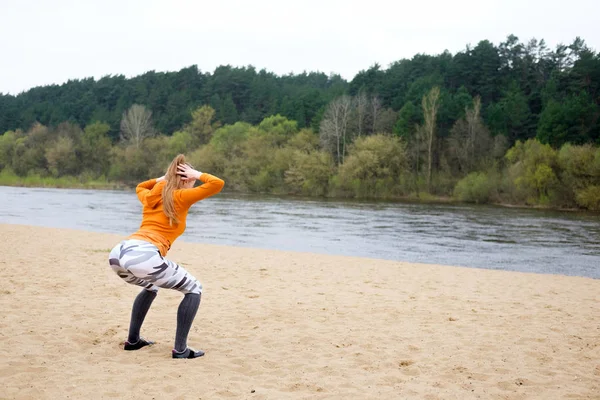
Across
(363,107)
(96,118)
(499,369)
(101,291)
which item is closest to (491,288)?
(499,369)

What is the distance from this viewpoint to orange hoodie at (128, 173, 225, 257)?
5.09m

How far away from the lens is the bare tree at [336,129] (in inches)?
3233

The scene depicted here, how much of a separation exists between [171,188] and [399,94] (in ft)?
308

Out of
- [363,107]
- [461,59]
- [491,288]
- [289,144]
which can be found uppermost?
[461,59]

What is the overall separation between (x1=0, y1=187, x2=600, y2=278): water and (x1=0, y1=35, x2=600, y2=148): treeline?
3622 centimetres

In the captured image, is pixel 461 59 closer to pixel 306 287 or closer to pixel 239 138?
pixel 239 138

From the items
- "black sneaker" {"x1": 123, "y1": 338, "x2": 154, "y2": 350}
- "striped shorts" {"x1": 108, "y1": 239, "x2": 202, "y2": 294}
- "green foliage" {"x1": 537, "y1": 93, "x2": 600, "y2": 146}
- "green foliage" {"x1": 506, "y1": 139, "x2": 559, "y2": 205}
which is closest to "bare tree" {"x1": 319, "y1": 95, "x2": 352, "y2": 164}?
"green foliage" {"x1": 537, "y1": 93, "x2": 600, "y2": 146}

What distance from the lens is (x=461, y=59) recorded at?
313 feet

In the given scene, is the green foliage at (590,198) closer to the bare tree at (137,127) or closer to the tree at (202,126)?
the tree at (202,126)

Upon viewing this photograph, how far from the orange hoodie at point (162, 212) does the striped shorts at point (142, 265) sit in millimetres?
102

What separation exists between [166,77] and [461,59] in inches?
3116

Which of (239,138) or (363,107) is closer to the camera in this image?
(363,107)

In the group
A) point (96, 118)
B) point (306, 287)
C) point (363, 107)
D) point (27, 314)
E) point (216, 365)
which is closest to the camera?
point (216, 365)

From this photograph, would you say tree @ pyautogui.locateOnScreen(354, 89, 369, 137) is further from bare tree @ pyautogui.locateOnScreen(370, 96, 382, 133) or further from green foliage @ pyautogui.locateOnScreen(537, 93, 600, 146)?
green foliage @ pyautogui.locateOnScreen(537, 93, 600, 146)
